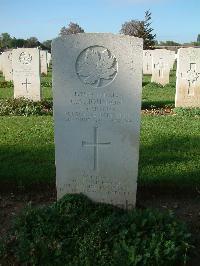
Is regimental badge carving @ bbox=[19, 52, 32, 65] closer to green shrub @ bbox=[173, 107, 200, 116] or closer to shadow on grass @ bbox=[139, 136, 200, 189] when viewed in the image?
green shrub @ bbox=[173, 107, 200, 116]

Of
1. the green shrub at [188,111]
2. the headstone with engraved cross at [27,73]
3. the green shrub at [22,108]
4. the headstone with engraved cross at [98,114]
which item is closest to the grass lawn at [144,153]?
the headstone with engraved cross at [98,114]

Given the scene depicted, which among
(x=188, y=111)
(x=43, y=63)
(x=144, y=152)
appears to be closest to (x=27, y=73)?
(x=188, y=111)

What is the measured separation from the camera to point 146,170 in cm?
552

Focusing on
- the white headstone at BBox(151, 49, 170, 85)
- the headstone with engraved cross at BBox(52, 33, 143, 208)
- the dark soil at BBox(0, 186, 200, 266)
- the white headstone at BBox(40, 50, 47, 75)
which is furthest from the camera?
the white headstone at BBox(40, 50, 47, 75)

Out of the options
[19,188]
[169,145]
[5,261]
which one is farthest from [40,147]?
[5,261]

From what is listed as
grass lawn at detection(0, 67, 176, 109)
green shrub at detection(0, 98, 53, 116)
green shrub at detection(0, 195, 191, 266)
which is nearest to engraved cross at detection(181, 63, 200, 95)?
grass lawn at detection(0, 67, 176, 109)

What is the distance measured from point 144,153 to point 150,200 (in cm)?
128

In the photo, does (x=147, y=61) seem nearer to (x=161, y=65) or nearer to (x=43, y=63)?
(x=43, y=63)

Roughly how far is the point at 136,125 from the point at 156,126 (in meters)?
4.12

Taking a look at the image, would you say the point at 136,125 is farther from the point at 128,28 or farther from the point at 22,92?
the point at 128,28

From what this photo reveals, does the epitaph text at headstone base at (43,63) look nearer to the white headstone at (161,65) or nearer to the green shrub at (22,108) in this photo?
the white headstone at (161,65)

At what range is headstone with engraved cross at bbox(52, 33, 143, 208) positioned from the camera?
158 inches

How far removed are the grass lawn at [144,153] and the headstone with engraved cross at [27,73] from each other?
13.7ft

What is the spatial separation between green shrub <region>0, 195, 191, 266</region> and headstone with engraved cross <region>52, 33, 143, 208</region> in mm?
360
